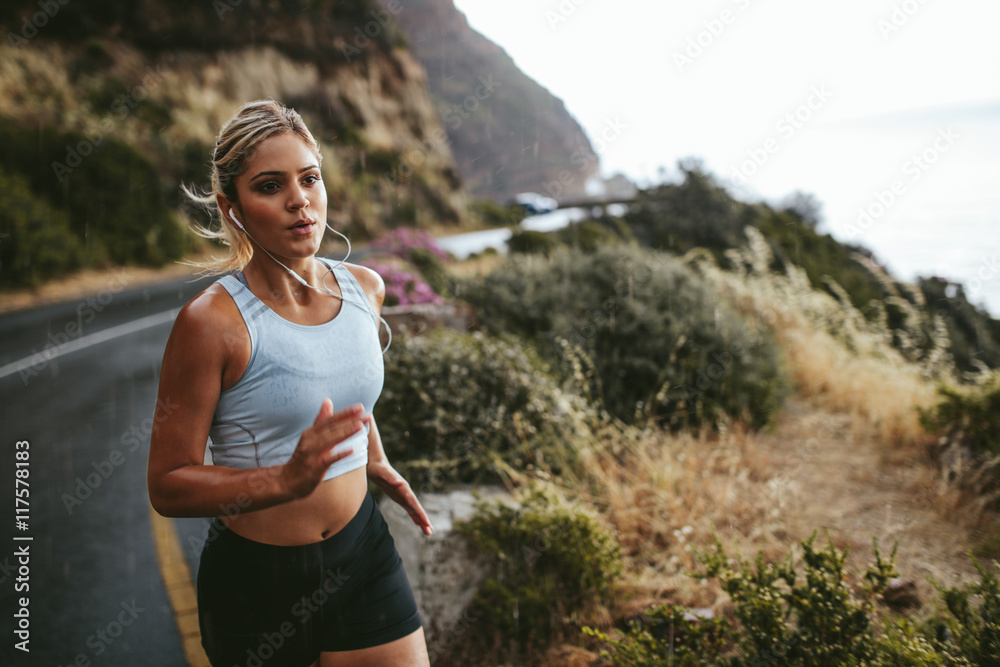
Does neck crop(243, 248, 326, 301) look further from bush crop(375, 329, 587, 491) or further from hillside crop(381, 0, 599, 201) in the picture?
hillside crop(381, 0, 599, 201)

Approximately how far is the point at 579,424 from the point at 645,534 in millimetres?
857

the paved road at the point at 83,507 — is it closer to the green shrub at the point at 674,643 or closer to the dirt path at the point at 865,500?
the green shrub at the point at 674,643

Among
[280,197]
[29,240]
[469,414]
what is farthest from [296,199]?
[29,240]

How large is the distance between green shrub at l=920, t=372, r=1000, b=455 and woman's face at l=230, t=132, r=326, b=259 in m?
4.78

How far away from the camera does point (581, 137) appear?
336ft

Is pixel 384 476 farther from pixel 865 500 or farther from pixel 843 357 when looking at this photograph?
pixel 843 357

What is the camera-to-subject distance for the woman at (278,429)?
1392 mm

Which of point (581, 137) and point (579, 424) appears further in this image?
point (581, 137)

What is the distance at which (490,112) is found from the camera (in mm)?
86375

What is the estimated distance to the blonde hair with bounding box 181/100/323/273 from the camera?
152 centimetres

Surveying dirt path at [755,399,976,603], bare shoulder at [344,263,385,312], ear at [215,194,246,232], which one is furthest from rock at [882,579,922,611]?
ear at [215,194,246,232]

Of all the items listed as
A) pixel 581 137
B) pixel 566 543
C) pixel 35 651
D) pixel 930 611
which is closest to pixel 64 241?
pixel 35 651

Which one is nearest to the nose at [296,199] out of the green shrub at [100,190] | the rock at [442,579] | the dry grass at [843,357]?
the rock at [442,579]

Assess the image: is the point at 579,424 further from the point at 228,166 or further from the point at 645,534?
the point at 228,166
